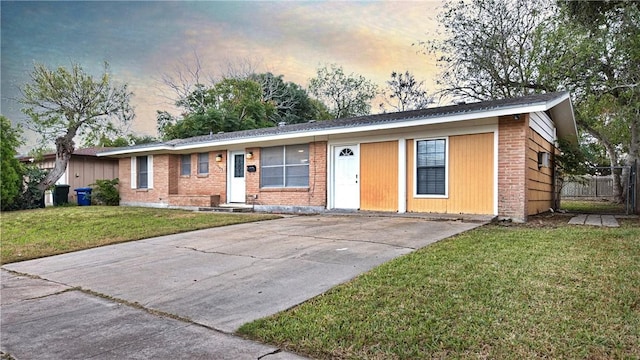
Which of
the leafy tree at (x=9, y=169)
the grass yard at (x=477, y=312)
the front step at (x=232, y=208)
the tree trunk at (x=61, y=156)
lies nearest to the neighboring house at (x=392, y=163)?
the front step at (x=232, y=208)

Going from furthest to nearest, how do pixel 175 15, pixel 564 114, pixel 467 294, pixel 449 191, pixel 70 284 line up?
pixel 175 15
pixel 564 114
pixel 449 191
pixel 70 284
pixel 467 294

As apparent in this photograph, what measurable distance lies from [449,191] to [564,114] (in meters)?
5.65

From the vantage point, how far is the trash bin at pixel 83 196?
58.4 feet

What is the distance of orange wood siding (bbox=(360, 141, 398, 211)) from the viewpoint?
10.6 m

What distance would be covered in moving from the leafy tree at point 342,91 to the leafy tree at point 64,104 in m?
19.4

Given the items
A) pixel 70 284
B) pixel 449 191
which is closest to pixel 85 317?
pixel 70 284

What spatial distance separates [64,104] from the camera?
18594 millimetres

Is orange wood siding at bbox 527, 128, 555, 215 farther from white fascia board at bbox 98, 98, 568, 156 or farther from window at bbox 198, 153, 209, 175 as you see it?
window at bbox 198, 153, 209, 175

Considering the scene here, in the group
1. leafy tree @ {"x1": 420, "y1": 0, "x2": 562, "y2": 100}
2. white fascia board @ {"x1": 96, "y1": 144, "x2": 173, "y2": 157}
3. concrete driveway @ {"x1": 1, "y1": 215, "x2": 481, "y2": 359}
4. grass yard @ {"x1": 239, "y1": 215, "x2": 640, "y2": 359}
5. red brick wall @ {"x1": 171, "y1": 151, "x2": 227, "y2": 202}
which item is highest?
leafy tree @ {"x1": 420, "y1": 0, "x2": 562, "y2": 100}

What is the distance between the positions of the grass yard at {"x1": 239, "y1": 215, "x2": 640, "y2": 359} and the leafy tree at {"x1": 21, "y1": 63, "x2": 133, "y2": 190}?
18.5 m

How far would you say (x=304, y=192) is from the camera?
1242 cm

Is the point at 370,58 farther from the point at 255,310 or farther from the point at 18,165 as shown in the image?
the point at 255,310

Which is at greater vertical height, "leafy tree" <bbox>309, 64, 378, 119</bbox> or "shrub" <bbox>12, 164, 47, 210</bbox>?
"leafy tree" <bbox>309, 64, 378, 119</bbox>

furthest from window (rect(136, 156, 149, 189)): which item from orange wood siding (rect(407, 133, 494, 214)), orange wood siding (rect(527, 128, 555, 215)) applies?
orange wood siding (rect(527, 128, 555, 215))
